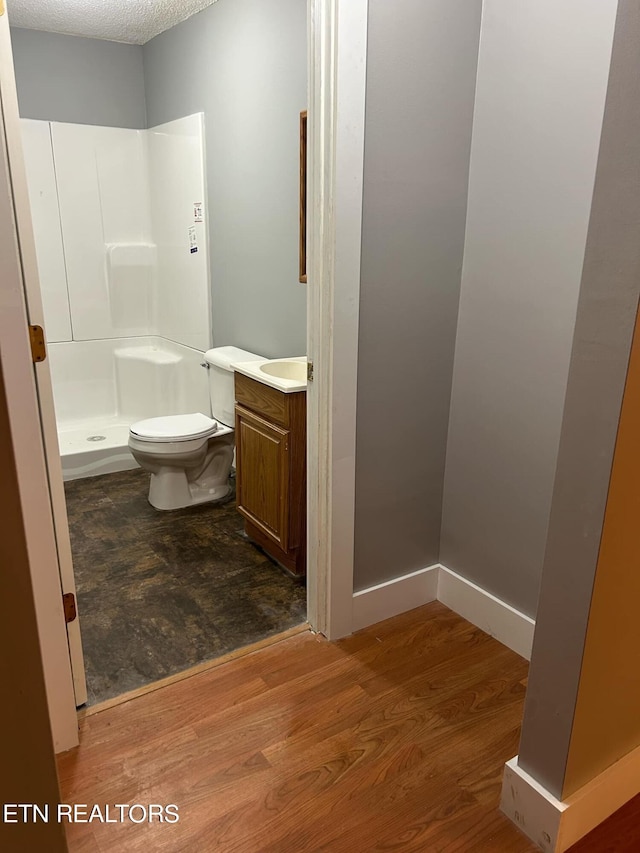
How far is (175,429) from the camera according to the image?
3.19 metres

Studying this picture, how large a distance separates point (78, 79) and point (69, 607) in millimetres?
3444

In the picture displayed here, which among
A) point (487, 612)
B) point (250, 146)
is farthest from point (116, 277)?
point (487, 612)

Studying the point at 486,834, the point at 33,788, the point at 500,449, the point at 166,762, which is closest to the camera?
the point at 33,788

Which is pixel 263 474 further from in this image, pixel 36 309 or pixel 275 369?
pixel 36 309

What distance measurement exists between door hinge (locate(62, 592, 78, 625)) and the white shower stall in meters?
2.05

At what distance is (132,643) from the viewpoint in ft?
7.31

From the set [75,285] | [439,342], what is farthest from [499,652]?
[75,285]

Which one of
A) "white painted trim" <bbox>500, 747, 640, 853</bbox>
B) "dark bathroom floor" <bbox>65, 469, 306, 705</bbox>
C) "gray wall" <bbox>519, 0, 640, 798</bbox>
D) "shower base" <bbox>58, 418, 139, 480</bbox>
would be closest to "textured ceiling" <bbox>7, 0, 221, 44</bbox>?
"shower base" <bbox>58, 418, 139, 480</bbox>

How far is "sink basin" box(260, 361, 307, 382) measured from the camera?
2.77 meters

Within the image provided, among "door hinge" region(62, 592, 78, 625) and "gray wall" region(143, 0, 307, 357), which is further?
"gray wall" region(143, 0, 307, 357)

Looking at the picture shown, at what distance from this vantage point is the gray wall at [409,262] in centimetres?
187

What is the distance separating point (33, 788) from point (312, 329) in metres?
1.54

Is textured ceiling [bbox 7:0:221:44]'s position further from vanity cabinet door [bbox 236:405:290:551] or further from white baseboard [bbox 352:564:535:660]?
white baseboard [bbox 352:564:535:660]

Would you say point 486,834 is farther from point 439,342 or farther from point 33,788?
point 439,342
